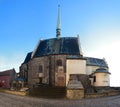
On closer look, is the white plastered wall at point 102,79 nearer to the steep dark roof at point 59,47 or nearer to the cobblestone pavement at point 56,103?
the steep dark roof at point 59,47

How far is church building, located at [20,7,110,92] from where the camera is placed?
5044 centimetres

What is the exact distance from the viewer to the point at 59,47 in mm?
54344

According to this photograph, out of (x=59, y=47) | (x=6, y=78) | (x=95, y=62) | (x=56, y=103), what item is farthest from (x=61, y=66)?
(x=56, y=103)

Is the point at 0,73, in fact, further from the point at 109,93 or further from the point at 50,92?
the point at 109,93

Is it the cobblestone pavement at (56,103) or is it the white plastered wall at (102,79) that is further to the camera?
the white plastered wall at (102,79)

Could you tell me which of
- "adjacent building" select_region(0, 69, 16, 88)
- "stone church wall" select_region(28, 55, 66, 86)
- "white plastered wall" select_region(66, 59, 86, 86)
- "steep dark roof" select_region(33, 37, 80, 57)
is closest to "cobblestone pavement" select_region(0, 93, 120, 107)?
"white plastered wall" select_region(66, 59, 86, 86)

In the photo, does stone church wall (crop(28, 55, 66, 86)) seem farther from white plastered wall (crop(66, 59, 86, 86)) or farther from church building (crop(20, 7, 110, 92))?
white plastered wall (crop(66, 59, 86, 86))

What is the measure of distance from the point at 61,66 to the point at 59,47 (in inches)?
185

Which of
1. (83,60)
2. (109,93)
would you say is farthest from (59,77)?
(109,93)

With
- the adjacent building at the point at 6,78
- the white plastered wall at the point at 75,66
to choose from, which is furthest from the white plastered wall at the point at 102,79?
the adjacent building at the point at 6,78

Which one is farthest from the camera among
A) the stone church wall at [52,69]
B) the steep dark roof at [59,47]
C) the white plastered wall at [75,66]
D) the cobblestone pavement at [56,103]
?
the steep dark roof at [59,47]

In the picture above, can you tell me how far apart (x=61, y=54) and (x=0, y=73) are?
20.8 m

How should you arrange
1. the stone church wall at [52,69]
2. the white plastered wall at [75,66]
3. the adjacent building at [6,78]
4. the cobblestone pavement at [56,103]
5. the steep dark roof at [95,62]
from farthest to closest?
the adjacent building at [6,78] → the steep dark roof at [95,62] → the stone church wall at [52,69] → the white plastered wall at [75,66] → the cobblestone pavement at [56,103]

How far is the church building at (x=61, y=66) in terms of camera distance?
165ft
